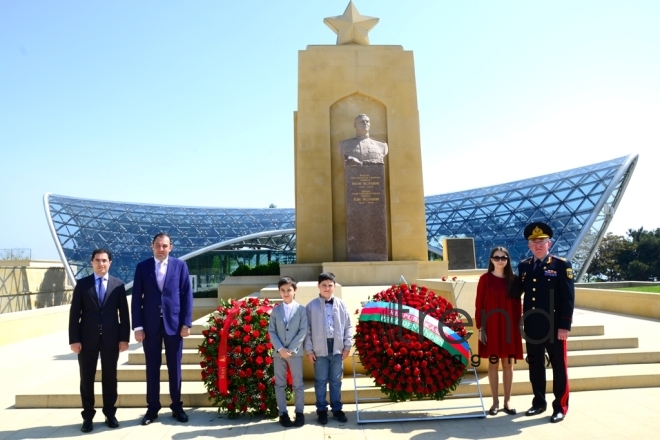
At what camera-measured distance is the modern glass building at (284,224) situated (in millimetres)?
34344

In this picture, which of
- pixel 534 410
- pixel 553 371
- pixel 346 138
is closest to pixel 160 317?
pixel 534 410

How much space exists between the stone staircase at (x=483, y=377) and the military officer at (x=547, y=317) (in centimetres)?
77

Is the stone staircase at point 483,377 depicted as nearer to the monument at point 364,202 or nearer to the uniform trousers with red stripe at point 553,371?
the uniform trousers with red stripe at point 553,371

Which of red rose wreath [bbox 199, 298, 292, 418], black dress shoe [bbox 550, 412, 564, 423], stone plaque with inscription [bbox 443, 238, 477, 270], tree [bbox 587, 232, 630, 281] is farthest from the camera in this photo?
tree [bbox 587, 232, 630, 281]

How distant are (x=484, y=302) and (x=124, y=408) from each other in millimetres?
4161

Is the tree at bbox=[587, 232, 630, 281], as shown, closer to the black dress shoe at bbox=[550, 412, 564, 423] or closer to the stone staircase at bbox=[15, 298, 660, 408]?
the stone staircase at bbox=[15, 298, 660, 408]

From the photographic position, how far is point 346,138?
38.9 ft

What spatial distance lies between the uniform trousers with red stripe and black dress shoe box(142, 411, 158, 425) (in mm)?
3867

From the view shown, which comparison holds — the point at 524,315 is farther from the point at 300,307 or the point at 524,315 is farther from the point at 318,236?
the point at 318,236

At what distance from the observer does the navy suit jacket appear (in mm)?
4830

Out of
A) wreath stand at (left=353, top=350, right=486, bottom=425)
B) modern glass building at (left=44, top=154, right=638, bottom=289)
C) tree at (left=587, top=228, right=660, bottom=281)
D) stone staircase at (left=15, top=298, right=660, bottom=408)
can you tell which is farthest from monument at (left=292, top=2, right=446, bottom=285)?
tree at (left=587, top=228, right=660, bottom=281)

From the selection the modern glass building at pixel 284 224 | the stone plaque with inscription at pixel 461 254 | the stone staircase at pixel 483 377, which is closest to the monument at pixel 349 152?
the stone plaque with inscription at pixel 461 254

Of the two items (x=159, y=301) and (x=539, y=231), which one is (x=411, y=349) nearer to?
(x=539, y=231)

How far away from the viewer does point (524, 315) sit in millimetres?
4836
